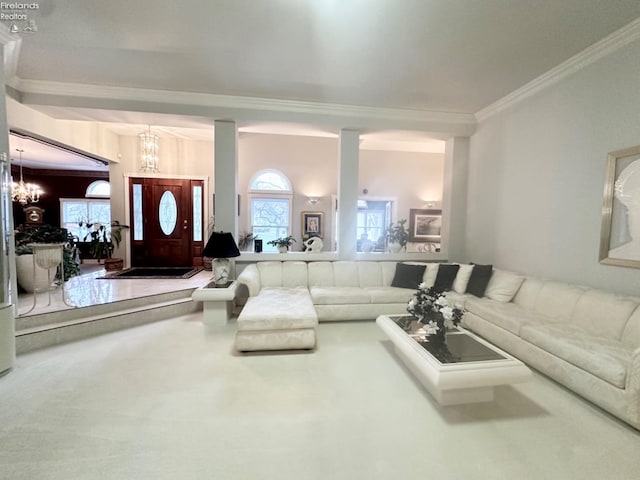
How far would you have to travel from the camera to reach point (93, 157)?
577 cm

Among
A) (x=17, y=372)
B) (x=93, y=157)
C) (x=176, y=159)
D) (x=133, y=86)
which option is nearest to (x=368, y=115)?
(x=133, y=86)

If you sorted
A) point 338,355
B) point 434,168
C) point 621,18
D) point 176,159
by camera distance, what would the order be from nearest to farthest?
1. point 621,18
2. point 338,355
3. point 176,159
4. point 434,168

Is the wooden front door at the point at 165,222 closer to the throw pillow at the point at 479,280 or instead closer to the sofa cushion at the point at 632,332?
the throw pillow at the point at 479,280

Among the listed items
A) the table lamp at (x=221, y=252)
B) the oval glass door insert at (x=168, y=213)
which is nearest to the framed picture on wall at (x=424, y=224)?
the table lamp at (x=221, y=252)

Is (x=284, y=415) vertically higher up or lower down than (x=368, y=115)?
lower down

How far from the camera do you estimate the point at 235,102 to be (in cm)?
417

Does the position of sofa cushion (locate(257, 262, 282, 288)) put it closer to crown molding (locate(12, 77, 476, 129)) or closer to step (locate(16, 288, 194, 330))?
step (locate(16, 288, 194, 330))

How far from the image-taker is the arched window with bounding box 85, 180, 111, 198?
8930mm

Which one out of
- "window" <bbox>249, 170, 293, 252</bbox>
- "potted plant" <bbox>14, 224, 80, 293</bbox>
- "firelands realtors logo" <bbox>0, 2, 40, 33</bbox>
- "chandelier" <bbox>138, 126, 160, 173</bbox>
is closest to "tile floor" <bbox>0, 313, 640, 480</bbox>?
"potted plant" <bbox>14, 224, 80, 293</bbox>

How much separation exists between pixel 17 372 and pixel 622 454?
15.4 feet

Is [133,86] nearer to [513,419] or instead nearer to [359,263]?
[359,263]

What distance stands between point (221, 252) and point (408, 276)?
2.79m

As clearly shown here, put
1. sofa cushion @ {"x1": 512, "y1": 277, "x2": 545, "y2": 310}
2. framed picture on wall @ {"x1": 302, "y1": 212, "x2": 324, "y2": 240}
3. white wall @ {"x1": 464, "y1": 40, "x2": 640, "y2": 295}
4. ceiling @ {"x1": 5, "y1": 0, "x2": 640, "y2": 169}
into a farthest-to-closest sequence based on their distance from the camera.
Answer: framed picture on wall @ {"x1": 302, "y1": 212, "x2": 324, "y2": 240}, sofa cushion @ {"x1": 512, "y1": 277, "x2": 545, "y2": 310}, white wall @ {"x1": 464, "y1": 40, "x2": 640, "y2": 295}, ceiling @ {"x1": 5, "y1": 0, "x2": 640, "y2": 169}

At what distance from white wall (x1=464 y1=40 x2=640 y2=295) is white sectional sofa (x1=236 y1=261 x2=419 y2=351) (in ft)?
5.58
